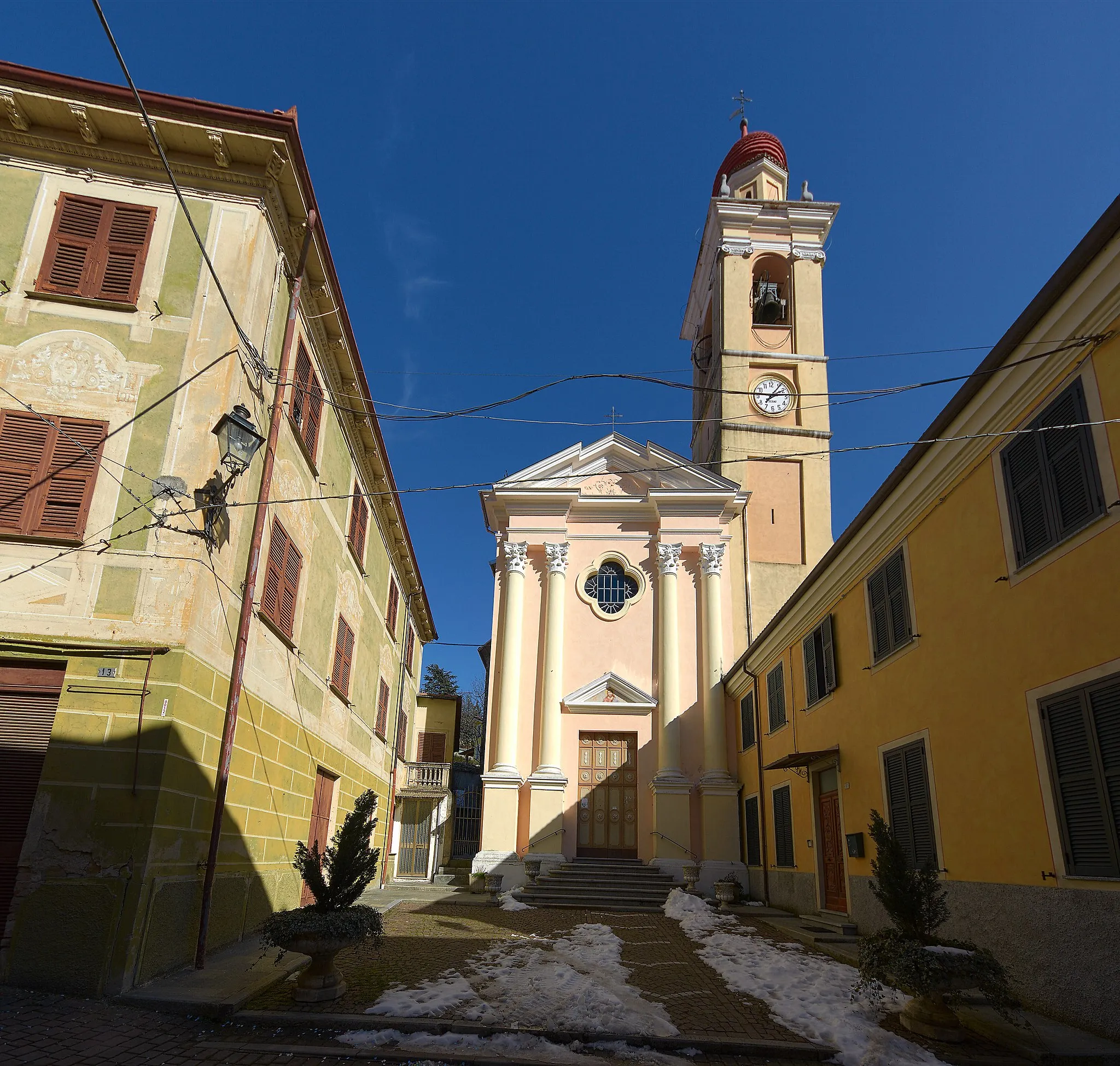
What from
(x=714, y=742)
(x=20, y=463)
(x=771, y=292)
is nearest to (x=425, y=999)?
(x=20, y=463)

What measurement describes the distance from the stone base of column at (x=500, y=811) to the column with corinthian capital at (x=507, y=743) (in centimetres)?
1

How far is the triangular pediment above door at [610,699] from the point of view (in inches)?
841

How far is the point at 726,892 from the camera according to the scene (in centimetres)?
1656

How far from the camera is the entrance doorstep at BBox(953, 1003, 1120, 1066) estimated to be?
5.87 meters

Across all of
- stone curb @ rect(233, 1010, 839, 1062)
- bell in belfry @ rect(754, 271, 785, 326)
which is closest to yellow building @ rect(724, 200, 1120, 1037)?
stone curb @ rect(233, 1010, 839, 1062)

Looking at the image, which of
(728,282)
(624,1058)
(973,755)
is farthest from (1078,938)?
(728,282)

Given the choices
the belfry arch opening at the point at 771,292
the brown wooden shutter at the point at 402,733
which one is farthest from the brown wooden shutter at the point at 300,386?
the belfry arch opening at the point at 771,292

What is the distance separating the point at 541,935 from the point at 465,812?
15586 millimetres

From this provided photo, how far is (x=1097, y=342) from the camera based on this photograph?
689 cm

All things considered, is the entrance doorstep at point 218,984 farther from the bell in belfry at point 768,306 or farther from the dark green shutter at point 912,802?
the bell in belfry at point 768,306

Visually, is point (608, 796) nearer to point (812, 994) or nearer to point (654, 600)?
point (654, 600)

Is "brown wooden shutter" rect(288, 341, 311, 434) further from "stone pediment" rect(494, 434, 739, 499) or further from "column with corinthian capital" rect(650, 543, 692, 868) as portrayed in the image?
"column with corinthian capital" rect(650, 543, 692, 868)

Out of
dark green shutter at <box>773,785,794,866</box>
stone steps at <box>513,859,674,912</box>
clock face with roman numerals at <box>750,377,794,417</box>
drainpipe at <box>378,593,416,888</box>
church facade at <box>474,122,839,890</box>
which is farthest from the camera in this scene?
clock face with roman numerals at <box>750,377,794,417</box>

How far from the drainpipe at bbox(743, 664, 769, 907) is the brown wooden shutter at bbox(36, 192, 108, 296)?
1456cm
